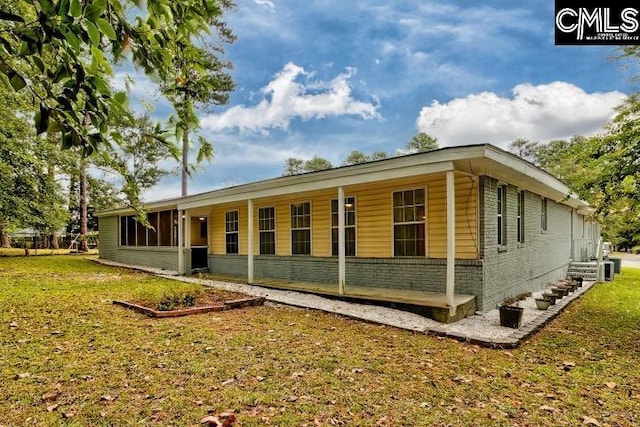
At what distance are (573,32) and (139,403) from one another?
8.58 m

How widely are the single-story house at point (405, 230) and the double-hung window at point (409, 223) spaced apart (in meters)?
0.02

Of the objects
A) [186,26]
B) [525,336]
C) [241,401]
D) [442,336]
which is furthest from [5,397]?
[525,336]

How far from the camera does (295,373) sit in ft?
13.8

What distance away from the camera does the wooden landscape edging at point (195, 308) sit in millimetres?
6934

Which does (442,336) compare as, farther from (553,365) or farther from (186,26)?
(186,26)

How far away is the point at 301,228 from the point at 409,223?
350cm

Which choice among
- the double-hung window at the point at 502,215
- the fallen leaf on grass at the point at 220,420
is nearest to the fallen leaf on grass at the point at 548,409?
the fallen leaf on grass at the point at 220,420

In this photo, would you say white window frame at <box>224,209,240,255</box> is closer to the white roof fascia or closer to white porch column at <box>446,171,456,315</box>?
white porch column at <box>446,171,456,315</box>

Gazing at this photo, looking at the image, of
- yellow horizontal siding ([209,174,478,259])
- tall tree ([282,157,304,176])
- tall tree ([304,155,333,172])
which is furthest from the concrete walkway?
tall tree ([282,157,304,176])

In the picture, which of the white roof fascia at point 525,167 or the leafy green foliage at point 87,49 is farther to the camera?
the white roof fascia at point 525,167

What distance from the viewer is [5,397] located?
3492 millimetres

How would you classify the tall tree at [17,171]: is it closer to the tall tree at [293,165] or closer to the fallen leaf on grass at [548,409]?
the fallen leaf on grass at [548,409]

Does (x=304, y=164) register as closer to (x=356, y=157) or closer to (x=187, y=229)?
(x=356, y=157)

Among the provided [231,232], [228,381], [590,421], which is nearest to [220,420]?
[228,381]
